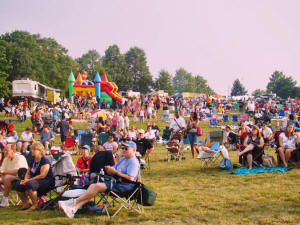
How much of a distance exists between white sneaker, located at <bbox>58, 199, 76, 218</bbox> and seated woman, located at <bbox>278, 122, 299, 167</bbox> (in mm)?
6000

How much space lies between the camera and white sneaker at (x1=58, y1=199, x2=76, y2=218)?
195 inches

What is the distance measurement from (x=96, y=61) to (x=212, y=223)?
84279 millimetres

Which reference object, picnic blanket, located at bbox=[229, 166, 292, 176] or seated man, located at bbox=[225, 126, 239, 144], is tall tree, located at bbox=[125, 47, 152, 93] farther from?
picnic blanket, located at bbox=[229, 166, 292, 176]

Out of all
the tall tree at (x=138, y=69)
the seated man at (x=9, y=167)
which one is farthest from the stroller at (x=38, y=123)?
the tall tree at (x=138, y=69)

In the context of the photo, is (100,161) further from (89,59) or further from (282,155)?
(89,59)

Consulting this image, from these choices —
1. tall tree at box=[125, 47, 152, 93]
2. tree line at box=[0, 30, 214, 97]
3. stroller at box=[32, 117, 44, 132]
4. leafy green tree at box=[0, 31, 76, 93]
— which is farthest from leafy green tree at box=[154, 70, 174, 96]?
stroller at box=[32, 117, 44, 132]

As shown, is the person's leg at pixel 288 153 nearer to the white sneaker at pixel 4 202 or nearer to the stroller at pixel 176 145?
the stroller at pixel 176 145

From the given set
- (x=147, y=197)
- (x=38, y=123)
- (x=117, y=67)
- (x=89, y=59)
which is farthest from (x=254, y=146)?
(x=89, y=59)

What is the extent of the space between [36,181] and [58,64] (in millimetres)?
58115

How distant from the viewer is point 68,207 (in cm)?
502

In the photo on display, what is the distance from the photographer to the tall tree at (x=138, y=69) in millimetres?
79562

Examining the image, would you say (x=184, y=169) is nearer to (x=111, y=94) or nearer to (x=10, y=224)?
(x=10, y=224)

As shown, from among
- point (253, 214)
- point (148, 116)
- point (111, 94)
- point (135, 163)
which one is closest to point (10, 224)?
point (135, 163)

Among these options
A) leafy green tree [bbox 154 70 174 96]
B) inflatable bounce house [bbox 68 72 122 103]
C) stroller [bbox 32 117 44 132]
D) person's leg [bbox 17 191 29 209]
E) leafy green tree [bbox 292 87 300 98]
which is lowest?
person's leg [bbox 17 191 29 209]
